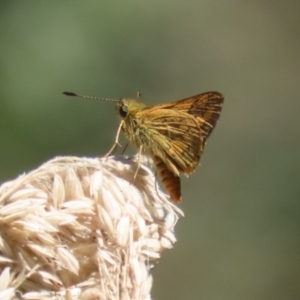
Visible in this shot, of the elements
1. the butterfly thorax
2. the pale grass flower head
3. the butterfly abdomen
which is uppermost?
the butterfly thorax

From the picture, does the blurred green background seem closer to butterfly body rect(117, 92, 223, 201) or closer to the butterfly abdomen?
butterfly body rect(117, 92, 223, 201)

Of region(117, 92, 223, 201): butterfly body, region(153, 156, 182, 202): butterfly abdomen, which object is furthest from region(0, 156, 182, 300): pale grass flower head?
region(117, 92, 223, 201): butterfly body

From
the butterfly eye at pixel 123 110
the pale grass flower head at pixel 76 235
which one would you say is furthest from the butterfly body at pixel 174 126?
the pale grass flower head at pixel 76 235

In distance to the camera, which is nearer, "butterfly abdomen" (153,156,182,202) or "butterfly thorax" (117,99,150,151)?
"butterfly abdomen" (153,156,182,202)

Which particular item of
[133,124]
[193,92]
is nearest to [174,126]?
[133,124]

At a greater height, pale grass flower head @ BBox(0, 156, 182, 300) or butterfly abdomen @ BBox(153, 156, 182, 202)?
butterfly abdomen @ BBox(153, 156, 182, 202)

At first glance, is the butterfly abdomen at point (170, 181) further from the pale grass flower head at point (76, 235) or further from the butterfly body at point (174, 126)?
the pale grass flower head at point (76, 235)

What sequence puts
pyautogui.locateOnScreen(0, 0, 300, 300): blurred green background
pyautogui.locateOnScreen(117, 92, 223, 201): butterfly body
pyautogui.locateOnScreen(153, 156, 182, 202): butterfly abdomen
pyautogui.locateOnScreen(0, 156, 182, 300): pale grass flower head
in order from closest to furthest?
pyautogui.locateOnScreen(0, 156, 182, 300): pale grass flower head
pyautogui.locateOnScreen(153, 156, 182, 202): butterfly abdomen
pyautogui.locateOnScreen(117, 92, 223, 201): butterfly body
pyautogui.locateOnScreen(0, 0, 300, 300): blurred green background
